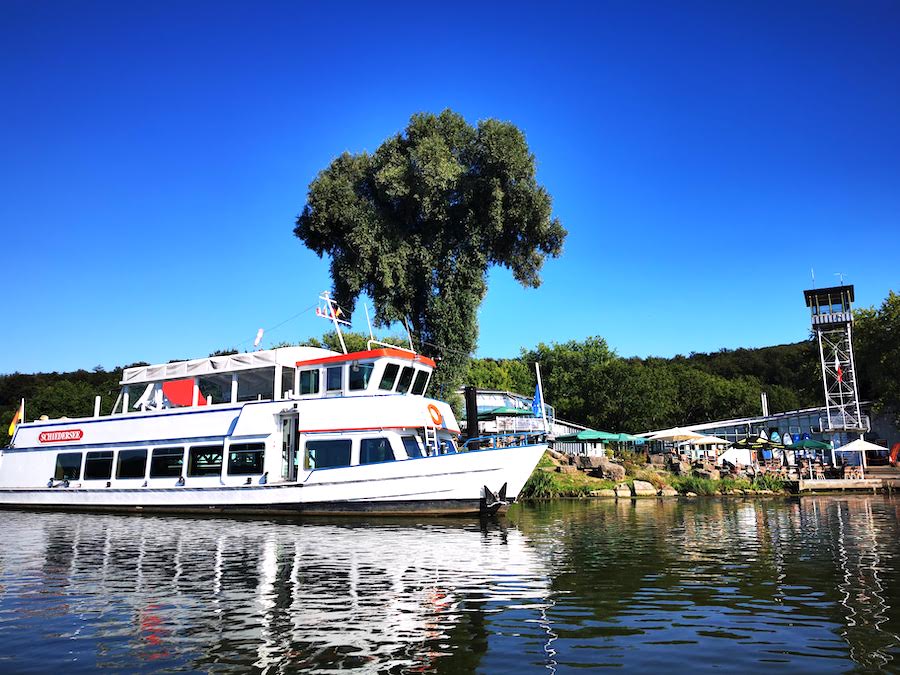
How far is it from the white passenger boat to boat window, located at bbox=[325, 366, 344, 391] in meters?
0.04

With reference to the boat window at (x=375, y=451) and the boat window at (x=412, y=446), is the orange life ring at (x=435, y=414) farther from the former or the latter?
the boat window at (x=375, y=451)

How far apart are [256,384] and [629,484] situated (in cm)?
2026

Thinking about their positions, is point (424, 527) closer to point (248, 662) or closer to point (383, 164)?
point (248, 662)

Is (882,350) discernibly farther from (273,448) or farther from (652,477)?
(273,448)

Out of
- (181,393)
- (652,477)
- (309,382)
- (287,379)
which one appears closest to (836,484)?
(652,477)

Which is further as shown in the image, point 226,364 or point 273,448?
point 226,364

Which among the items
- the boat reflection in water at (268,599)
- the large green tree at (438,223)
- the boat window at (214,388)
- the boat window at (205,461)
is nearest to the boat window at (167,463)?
the boat window at (205,461)

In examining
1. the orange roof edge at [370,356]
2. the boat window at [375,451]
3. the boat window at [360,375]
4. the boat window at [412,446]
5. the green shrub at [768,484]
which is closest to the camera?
the boat window at [375,451]

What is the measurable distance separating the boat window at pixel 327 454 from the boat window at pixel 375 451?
1.79 feet

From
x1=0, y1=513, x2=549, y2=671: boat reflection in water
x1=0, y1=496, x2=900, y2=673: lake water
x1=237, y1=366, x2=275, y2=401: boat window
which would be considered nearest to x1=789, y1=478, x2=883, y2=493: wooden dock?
x1=0, y1=496, x2=900, y2=673: lake water

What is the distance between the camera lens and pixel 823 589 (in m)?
9.91

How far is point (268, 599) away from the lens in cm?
939

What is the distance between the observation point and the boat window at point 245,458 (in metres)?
23.7

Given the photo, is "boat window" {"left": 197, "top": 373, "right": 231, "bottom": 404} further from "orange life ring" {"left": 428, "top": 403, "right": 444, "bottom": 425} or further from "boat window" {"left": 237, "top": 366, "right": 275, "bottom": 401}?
"orange life ring" {"left": 428, "top": 403, "right": 444, "bottom": 425}
